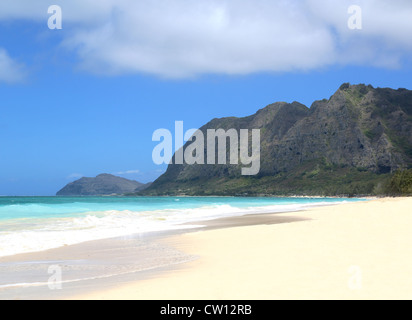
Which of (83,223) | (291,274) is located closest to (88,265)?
(291,274)

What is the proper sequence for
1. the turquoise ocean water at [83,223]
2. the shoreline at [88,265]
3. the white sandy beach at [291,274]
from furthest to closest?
1. the turquoise ocean water at [83,223]
2. the shoreline at [88,265]
3. the white sandy beach at [291,274]

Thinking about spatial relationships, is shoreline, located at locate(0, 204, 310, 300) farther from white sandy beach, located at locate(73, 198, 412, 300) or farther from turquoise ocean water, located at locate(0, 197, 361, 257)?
turquoise ocean water, located at locate(0, 197, 361, 257)

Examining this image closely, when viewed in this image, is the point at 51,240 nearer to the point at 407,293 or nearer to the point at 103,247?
the point at 103,247

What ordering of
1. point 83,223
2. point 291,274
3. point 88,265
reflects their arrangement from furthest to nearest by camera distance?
point 83,223 → point 88,265 → point 291,274

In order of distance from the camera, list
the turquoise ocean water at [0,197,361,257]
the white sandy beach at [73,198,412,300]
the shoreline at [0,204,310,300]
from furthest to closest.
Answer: the turquoise ocean water at [0,197,361,257], the shoreline at [0,204,310,300], the white sandy beach at [73,198,412,300]

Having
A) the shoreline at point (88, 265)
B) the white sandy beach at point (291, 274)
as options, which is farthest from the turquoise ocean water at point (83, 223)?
the white sandy beach at point (291, 274)

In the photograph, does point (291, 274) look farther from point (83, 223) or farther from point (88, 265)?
point (83, 223)

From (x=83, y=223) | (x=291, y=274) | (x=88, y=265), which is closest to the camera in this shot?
(x=291, y=274)

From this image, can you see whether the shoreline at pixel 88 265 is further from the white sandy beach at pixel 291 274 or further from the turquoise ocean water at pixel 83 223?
the turquoise ocean water at pixel 83 223

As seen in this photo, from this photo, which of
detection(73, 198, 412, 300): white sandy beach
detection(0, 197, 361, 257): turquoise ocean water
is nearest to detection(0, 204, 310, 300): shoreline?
detection(73, 198, 412, 300): white sandy beach

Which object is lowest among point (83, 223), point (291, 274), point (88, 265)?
point (83, 223)
